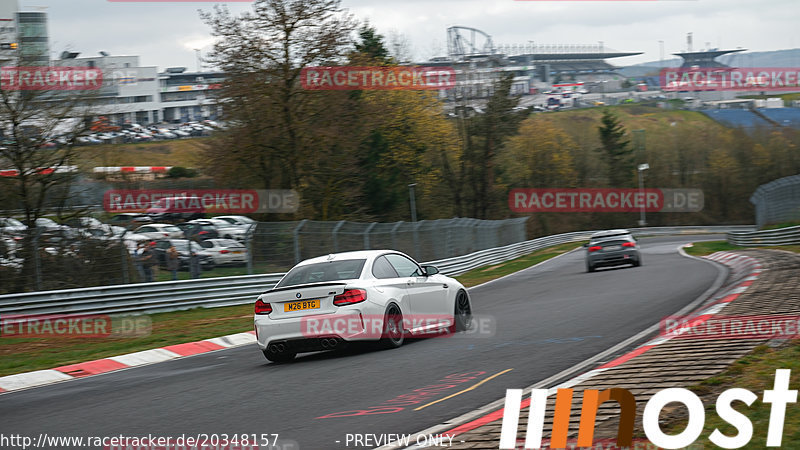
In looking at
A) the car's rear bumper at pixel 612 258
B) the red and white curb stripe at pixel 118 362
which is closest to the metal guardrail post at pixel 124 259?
the red and white curb stripe at pixel 118 362

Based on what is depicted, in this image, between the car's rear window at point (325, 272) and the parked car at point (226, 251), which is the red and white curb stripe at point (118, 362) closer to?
the car's rear window at point (325, 272)

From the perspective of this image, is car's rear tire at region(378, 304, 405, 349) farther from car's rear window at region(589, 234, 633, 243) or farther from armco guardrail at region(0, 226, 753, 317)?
car's rear window at region(589, 234, 633, 243)

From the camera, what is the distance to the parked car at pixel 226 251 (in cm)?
2427

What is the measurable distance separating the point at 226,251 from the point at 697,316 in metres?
15.3

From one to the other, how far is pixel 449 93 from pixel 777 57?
376 feet

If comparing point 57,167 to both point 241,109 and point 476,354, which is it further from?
point 476,354

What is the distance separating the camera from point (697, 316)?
41.1ft

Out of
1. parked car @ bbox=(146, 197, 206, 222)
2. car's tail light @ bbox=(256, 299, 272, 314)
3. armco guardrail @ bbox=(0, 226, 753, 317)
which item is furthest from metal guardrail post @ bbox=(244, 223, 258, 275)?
parked car @ bbox=(146, 197, 206, 222)

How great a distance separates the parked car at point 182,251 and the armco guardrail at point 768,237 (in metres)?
22.5

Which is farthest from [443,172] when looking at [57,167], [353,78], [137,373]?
[137,373]

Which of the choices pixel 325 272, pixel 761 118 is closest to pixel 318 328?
pixel 325 272

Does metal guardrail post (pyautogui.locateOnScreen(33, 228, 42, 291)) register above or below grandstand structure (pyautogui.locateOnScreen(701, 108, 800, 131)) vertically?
below

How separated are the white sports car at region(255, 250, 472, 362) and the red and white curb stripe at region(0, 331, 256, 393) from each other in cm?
307

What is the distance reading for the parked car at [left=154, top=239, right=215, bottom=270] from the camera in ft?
75.2
